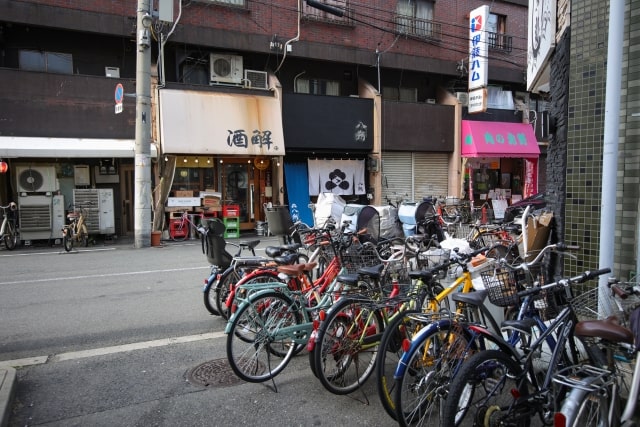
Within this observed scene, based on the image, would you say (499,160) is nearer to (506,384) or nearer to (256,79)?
(256,79)

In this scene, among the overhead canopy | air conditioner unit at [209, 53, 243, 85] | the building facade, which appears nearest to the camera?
the building facade

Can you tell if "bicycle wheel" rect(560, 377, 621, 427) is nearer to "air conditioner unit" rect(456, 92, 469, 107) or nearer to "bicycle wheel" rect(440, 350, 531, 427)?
"bicycle wheel" rect(440, 350, 531, 427)

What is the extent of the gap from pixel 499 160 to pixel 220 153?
14552 millimetres

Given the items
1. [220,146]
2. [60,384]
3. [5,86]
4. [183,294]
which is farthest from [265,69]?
[60,384]

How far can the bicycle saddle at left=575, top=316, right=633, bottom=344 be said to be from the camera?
8.70 feet

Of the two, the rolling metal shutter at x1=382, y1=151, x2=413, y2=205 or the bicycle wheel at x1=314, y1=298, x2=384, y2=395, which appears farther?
the rolling metal shutter at x1=382, y1=151, x2=413, y2=205

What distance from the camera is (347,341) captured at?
13.4ft

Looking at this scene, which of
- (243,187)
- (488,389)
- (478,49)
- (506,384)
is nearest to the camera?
(488,389)

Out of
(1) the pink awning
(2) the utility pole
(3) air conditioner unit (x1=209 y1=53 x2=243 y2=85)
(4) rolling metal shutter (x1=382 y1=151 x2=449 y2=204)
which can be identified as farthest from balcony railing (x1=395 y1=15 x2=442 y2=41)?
(2) the utility pole

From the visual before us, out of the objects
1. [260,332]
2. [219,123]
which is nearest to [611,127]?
[260,332]

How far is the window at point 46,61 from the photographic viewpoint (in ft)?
47.5

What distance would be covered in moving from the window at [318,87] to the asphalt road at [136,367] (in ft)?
39.1

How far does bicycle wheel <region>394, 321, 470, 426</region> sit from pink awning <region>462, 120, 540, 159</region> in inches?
712

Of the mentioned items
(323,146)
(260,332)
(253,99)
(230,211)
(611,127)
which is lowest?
(260,332)
